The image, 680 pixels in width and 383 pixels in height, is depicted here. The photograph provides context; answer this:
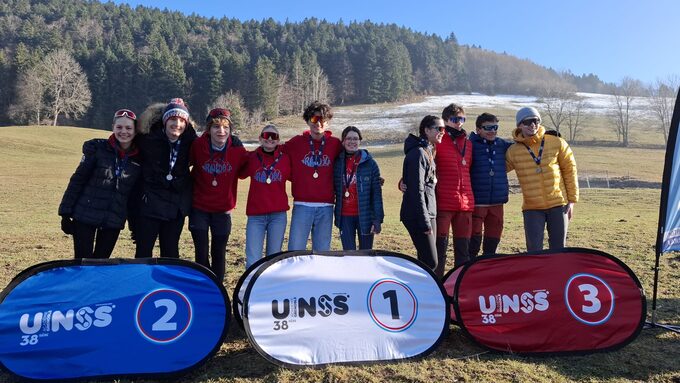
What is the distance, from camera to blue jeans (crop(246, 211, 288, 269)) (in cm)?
520

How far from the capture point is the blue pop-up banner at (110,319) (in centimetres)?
354

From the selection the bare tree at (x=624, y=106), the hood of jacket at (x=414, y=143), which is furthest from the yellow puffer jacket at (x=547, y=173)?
the bare tree at (x=624, y=106)

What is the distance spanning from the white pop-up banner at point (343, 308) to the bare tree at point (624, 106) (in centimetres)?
6338

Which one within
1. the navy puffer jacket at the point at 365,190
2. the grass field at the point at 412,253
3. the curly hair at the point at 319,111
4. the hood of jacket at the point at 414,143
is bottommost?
the grass field at the point at 412,253

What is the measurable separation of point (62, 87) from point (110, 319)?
6774cm

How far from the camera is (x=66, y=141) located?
127 feet

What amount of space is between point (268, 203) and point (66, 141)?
40.6 meters

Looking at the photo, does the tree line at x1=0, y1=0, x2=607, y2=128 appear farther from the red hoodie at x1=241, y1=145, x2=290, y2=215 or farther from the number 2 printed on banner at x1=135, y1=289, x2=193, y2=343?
the number 2 printed on banner at x1=135, y1=289, x2=193, y2=343

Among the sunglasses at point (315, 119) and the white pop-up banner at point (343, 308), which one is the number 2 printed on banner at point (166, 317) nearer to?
the white pop-up banner at point (343, 308)

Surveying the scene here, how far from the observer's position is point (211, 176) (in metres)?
5.07

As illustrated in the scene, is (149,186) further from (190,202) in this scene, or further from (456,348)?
(456,348)

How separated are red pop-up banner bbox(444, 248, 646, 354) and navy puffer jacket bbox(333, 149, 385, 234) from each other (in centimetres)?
133

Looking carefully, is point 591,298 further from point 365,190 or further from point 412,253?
point 412,253

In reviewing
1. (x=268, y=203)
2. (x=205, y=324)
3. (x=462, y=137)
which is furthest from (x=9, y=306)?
(x=462, y=137)
